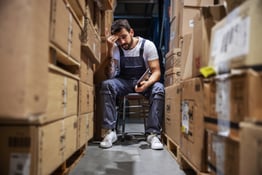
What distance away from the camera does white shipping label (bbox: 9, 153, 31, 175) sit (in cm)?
106

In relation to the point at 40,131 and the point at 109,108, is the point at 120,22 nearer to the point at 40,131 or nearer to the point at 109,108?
the point at 109,108

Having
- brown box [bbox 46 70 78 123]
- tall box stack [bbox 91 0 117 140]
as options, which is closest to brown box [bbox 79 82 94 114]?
brown box [bbox 46 70 78 123]

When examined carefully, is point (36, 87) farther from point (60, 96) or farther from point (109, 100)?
point (109, 100)

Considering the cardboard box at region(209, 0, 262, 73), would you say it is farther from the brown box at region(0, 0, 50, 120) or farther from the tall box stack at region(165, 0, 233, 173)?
the brown box at region(0, 0, 50, 120)

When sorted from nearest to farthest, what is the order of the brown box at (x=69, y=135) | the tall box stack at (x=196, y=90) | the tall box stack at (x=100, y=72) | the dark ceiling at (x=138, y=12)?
1. the tall box stack at (x=196, y=90)
2. the brown box at (x=69, y=135)
3. the tall box stack at (x=100, y=72)
4. the dark ceiling at (x=138, y=12)

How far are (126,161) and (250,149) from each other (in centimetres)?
134

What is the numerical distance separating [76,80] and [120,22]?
1.37m

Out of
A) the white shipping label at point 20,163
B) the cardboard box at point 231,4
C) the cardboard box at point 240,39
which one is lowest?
the white shipping label at point 20,163

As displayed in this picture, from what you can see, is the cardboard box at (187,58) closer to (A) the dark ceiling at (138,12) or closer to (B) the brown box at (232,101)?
(B) the brown box at (232,101)

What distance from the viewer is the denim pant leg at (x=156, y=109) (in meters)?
2.74

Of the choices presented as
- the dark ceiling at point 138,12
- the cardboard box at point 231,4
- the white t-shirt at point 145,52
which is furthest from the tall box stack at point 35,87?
the dark ceiling at point 138,12

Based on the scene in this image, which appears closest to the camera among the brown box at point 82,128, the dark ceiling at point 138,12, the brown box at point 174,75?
the brown box at point 82,128

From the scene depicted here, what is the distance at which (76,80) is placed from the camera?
5.67 ft

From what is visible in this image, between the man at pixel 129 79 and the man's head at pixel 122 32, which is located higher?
the man's head at pixel 122 32
